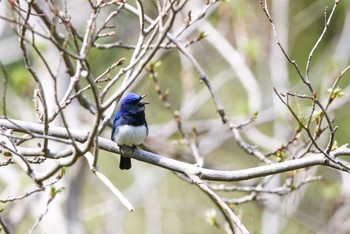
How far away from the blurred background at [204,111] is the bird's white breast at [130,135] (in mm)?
1522

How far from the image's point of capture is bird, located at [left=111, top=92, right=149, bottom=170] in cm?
489

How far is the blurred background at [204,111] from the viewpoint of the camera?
8.05 metres

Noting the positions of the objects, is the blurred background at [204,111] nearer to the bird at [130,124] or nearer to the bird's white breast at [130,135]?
the bird at [130,124]

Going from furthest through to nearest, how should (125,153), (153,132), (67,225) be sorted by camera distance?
(153,132), (67,225), (125,153)

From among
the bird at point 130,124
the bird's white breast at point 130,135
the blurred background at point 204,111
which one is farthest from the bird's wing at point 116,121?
the blurred background at point 204,111

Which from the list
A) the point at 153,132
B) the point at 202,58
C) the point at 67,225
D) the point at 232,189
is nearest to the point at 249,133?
the point at 153,132

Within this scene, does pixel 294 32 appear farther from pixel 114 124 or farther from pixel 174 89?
pixel 114 124

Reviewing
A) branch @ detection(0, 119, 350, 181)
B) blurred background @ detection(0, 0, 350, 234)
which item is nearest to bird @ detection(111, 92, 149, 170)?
branch @ detection(0, 119, 350, 181)

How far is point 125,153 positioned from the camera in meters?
4.18

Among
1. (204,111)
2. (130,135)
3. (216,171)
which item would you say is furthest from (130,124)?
(204,111)

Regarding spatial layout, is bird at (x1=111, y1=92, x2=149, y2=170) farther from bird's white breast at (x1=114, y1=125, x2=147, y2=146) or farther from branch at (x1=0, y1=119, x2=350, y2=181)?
branch at (x1=0, y1=119, x2=350, y2=181)

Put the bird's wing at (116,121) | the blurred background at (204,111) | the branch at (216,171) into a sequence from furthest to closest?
1. the blurred background at (204,111)
2. the bird's wing at (116,121)
3. the branch at (216,171)

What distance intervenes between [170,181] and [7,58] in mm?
4204

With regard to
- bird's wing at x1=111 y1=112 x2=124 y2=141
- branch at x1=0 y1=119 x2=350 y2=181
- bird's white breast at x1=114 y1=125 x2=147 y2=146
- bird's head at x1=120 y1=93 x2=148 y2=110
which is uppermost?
bird's head at x1=120 y1=93 x2=148 y2=110
